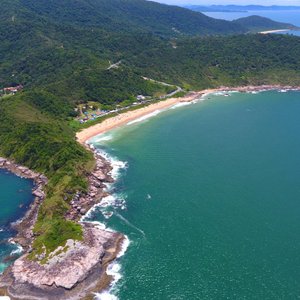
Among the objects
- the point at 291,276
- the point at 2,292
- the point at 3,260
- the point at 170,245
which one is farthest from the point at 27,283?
the point at 291,276

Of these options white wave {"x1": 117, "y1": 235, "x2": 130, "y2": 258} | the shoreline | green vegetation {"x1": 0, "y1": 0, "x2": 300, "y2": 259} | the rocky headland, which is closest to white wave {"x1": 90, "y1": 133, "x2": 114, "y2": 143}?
the shoreline

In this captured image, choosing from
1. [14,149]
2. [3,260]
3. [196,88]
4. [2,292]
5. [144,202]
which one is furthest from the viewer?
[196,88]

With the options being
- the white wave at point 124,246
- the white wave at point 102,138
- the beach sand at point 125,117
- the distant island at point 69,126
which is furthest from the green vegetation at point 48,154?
the white wave at point 124,246

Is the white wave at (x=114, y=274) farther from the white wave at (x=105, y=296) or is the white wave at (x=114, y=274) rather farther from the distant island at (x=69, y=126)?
the distant island at (x=69, y=126)

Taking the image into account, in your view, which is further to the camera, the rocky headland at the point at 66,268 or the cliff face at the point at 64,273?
the rocky headland at the point at 66,268

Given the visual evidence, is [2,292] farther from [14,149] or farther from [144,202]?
[14,149]
